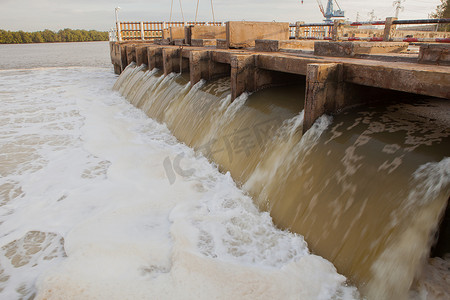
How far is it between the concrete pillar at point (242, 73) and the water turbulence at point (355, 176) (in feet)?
1.01

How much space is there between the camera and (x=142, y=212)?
5348mm

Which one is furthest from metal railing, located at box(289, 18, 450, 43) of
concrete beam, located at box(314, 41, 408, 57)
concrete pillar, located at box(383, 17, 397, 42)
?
concrete beam, located at box(314, 41, 408, 57)

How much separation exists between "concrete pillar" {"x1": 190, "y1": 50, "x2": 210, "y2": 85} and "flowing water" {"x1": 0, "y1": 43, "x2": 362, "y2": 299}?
1.28ft

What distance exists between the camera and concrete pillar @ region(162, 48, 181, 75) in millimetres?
11969

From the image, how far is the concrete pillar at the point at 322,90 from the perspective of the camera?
503cm

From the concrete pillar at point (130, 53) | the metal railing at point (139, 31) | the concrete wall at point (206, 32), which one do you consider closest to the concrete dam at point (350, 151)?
the concrete wall at point (206, 32)

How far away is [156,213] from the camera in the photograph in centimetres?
532

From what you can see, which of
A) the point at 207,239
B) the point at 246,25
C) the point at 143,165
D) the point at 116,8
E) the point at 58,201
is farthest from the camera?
the point at 116,8

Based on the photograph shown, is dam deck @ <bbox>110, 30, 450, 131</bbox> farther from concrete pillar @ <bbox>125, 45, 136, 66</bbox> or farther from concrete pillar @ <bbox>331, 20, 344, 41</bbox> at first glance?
concrete pillar @ <bbox>125, 45, 136, 66</bbox>

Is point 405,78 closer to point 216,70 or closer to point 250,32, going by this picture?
point 216,70

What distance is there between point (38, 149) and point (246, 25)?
23.5 ft

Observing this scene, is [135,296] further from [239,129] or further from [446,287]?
[239,129]

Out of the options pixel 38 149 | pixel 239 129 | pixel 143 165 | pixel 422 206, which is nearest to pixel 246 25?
pixel 239 129

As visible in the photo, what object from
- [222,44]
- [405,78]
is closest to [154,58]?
[222,44]
